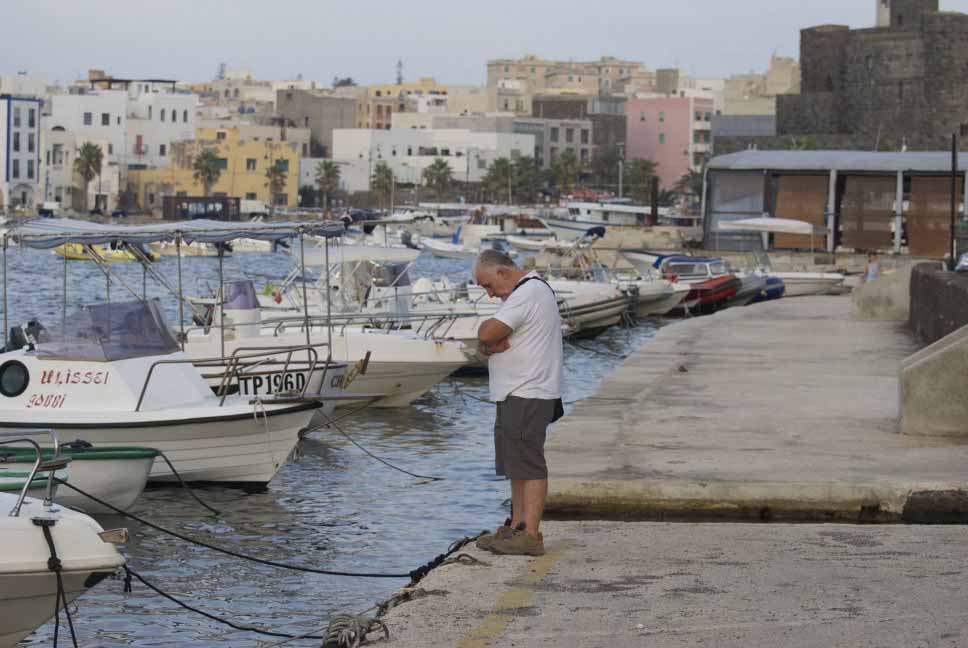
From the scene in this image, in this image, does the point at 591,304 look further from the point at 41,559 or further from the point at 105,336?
the point at 41,559

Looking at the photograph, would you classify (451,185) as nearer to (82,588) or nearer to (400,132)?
(400,132)

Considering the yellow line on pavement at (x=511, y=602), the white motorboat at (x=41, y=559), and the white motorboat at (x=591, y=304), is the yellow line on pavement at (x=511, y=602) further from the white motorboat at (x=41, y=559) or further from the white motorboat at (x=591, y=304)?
the white motorboat at (x=591, y=304)

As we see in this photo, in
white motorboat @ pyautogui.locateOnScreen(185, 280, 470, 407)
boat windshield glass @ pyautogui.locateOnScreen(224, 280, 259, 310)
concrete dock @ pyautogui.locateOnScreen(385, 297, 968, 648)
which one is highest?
→ boat windshield glass @ pyautogui.locateOnScreen(224, 280, 259, 310)

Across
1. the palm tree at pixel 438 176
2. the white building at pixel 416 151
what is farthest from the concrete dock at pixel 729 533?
the white building at pixel 416 151

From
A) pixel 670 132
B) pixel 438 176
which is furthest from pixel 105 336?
pixel 670 132

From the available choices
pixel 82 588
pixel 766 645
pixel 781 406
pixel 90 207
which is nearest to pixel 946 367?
pixel 781 406

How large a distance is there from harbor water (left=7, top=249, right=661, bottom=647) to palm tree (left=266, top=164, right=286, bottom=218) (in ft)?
423

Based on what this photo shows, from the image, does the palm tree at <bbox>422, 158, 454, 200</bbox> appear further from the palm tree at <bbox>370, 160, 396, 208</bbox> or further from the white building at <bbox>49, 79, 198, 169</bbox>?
the white building at <bbox>49, 79, 198, 169</bbox>

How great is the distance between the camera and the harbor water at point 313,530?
36.8ft

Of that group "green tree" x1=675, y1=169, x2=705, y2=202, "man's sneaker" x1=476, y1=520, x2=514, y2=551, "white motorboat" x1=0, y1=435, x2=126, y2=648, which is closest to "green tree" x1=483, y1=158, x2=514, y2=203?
"green tree" x1=675, y1=169, x2=705, y2=202

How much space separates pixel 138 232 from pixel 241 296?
571 cm

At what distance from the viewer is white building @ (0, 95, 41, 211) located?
13736 centimetres

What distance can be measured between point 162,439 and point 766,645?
349 inches

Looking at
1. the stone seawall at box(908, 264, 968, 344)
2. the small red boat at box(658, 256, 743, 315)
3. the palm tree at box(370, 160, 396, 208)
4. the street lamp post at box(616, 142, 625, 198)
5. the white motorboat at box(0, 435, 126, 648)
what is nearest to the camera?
the white motorboat at box(0, 435, 126, 648)
